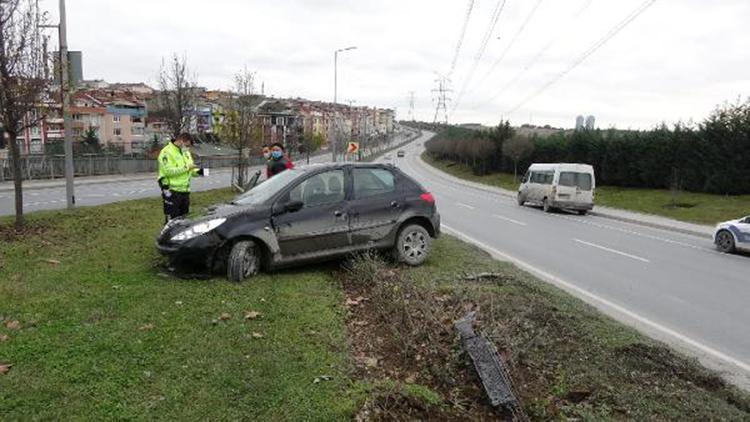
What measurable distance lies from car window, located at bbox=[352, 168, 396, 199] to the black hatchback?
14 mm

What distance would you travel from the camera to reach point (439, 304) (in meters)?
5.84

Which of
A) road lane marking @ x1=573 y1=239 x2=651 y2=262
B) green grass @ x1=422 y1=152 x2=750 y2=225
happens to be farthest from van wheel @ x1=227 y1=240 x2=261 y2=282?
green grass @ x1=422 y1=152 x2=750 y2=225

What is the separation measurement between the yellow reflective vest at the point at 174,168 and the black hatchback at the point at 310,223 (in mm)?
2257

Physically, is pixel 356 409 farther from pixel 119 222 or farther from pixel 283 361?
pixel 119 222

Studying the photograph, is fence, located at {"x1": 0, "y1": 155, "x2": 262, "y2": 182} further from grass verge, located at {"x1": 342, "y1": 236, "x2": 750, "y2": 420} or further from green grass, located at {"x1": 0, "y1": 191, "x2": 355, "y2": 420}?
grass verge, located at {"x1": 342, "y1": 236, "x2": 750, "y2": 420}

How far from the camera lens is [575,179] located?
25453mm

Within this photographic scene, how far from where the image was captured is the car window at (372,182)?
26.8ft

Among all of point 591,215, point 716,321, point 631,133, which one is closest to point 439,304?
Result: point 716,321

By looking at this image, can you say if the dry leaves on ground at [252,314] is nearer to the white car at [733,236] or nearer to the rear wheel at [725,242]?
the white car at [733,236]

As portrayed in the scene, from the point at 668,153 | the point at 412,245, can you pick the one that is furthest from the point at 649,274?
the point at 668,153

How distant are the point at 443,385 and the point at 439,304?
166 cm

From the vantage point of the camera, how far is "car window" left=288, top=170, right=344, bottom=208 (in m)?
7.64

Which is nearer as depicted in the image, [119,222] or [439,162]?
[119,222]

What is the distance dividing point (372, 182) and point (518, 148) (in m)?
47.0
